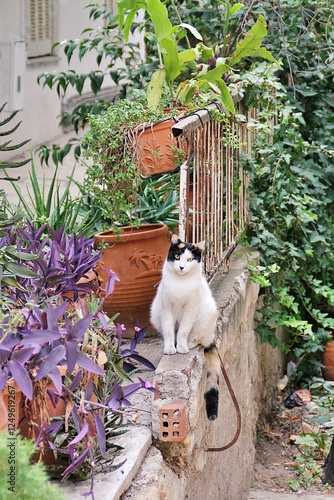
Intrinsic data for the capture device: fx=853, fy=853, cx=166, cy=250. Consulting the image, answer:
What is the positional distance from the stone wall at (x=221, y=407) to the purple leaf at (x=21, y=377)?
578 mm

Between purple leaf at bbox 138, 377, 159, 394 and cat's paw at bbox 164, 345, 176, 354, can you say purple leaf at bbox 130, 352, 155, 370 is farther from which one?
purple leaf at bbox 138, 377, 159, 394

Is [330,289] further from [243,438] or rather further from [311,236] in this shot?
[243,438]

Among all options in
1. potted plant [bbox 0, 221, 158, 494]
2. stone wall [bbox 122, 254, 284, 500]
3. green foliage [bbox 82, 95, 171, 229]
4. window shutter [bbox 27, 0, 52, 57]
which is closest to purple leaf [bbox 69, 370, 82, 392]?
potted plant [bbox 0, 221, 158, 494]

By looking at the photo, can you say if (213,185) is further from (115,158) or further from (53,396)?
(53,396)

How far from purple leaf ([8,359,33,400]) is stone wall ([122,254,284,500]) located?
1.90ft

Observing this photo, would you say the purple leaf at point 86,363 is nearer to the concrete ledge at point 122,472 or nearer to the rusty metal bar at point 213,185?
the concrete ledge at point 122,472

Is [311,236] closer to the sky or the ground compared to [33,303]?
closer to the ground

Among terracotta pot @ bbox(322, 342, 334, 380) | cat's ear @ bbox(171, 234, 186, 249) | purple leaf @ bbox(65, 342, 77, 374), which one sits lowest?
terracotta pot @ bbox(322, 342, 334, 380)

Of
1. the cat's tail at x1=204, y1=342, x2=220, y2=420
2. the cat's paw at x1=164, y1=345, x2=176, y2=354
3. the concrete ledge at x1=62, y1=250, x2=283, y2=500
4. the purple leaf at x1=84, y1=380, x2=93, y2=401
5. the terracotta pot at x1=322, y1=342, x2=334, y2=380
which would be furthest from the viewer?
the terracotta pot at x1=322, y1=342, x2=334, y2=380

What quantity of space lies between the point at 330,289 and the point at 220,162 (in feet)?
5.91

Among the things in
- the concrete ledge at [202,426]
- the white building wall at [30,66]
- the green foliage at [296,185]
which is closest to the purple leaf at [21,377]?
the concrete ledge at [202,426]

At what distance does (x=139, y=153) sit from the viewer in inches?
152

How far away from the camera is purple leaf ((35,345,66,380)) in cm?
218

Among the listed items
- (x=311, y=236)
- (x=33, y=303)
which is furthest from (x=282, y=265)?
(x=33, y=303)
